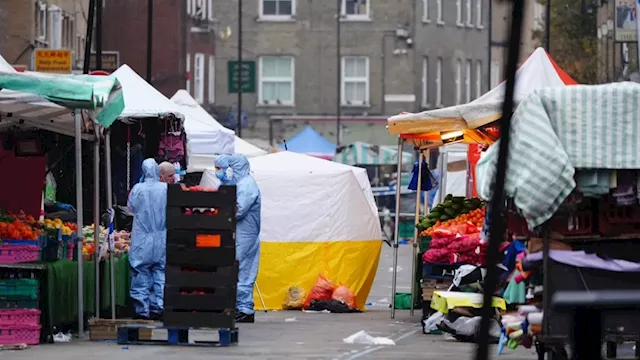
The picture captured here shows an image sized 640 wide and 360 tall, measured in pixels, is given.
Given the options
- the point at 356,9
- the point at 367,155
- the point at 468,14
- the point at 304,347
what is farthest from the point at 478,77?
the point at 304,347

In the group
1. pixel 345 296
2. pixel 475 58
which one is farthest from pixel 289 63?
pixel 345 296

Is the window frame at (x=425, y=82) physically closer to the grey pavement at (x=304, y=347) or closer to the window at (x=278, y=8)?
the window at (x=278, y=8)

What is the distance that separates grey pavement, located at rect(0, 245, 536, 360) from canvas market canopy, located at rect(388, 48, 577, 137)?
2186 mm

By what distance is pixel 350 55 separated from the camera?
80.2 metres

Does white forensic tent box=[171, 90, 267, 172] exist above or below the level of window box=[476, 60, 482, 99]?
below

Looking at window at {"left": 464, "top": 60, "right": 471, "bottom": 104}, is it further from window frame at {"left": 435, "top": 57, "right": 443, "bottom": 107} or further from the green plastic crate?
the green plastic crate

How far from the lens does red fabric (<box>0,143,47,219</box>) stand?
19734 millimetres

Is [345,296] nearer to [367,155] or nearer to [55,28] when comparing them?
[55,28]

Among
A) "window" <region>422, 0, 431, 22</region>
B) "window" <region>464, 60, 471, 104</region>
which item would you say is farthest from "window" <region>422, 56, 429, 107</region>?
"window" <region>464, 60, 471, 104</region>

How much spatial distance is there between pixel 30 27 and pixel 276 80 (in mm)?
34521

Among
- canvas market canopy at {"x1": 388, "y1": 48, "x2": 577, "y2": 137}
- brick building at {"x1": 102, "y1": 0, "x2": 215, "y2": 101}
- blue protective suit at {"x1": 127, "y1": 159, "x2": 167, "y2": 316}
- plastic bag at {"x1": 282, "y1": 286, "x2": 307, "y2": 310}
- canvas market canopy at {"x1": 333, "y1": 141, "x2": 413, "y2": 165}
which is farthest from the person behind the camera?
brick building at {"x1": 102, "y1": 0, "x2": 215, "y2": 101}

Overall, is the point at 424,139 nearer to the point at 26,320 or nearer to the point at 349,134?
the point at 26,320

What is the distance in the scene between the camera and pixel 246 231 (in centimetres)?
1997

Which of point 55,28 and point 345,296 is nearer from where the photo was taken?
point 345,296
